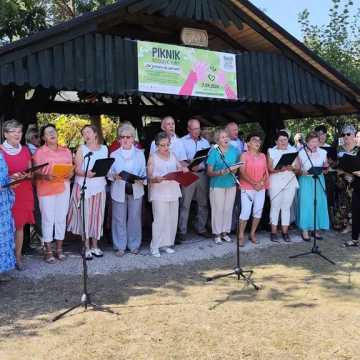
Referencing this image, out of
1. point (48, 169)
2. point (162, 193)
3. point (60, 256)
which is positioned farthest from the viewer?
point (162, 193)

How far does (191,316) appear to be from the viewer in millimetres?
4789

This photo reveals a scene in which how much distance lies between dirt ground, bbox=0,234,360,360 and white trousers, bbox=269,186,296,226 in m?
1.56

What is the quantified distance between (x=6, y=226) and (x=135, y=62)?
333 cm

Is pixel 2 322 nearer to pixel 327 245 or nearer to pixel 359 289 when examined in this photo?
pixel 359 289

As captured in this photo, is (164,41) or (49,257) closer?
(49,257)

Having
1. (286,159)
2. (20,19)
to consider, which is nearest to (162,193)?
(286,159)

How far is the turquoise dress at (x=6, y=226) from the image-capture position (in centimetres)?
568

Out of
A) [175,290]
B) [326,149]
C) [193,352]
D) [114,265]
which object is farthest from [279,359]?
[326,149]

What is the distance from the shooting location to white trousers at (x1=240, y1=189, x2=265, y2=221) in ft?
25.9

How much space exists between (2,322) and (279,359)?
8.75ft

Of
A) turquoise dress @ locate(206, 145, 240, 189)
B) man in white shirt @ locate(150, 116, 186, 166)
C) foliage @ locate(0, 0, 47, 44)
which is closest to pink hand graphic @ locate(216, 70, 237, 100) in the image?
turquoise dress @ locate(206, 145, 240, 189)

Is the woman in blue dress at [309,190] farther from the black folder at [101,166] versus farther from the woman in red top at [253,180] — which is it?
the black folder at [101,166]

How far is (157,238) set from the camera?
23.7 feet

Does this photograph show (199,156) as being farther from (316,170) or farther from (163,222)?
(316,170)
